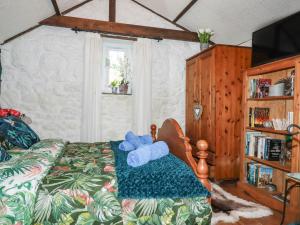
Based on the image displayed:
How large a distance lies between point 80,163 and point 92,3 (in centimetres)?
322

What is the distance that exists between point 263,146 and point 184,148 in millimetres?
1459

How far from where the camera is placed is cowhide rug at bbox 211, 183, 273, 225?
225 centimetres

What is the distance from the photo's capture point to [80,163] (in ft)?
6.15

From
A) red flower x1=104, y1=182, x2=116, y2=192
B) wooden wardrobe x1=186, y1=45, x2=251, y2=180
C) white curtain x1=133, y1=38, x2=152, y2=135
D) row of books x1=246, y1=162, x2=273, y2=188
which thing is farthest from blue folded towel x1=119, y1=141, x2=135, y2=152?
row of books x1=246, y1=162, x2=273, y2=188

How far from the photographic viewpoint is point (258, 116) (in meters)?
3.01

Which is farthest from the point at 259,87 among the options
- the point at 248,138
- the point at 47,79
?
the point at 47,79

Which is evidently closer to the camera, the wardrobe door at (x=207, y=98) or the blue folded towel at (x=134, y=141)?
the blue folded towel at (x=134, y=141)

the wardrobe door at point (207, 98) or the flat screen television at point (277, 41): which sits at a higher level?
the flat screen television at point (277, 41)

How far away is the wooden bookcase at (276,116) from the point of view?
230cm

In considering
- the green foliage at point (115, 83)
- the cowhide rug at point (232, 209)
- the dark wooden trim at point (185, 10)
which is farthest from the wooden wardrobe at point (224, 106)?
the green foliage at point (115, 83)

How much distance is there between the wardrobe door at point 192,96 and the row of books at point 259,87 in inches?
37.7

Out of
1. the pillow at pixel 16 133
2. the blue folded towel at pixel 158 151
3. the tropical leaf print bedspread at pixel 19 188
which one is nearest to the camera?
the tropical leaf print bedspread at pixel 19 188

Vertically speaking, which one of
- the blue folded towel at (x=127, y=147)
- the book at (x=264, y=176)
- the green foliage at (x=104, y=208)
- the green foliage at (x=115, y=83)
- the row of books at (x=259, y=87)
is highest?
the green foliage at (x=115, y=83)

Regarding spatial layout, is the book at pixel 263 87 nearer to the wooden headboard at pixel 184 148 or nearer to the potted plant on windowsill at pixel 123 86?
the wooden headboard at pixel 184 148
